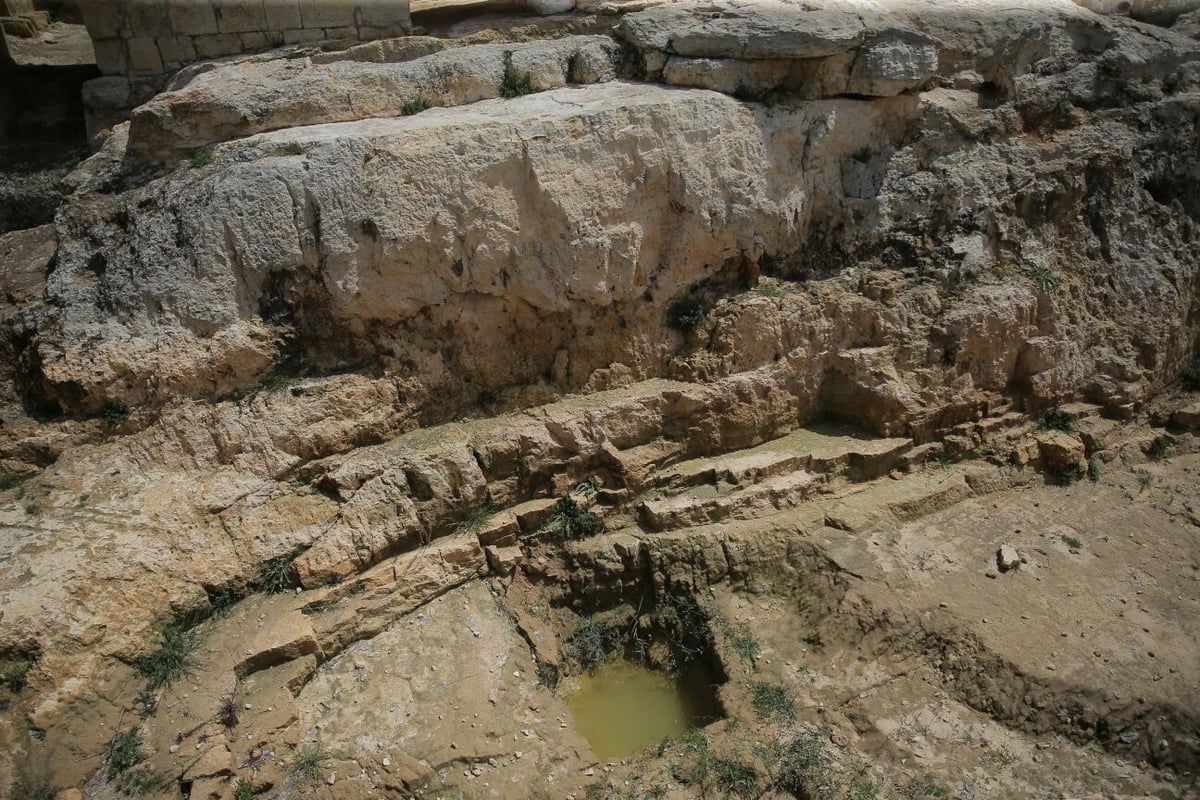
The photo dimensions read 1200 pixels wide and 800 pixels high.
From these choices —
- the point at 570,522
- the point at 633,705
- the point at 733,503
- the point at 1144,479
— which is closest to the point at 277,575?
the point at 570,522

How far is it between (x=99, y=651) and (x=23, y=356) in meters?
2.81

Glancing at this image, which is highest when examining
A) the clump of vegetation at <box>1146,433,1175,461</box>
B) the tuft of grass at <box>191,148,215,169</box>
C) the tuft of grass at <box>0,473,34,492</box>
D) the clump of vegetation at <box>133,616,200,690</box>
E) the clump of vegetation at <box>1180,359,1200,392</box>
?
A: the tuft of grass at <box>191,148,215,169</box>

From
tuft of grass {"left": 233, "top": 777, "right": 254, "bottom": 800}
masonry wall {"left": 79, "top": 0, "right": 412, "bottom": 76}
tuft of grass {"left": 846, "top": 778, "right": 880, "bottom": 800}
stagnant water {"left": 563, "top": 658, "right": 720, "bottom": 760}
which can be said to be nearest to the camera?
tuft of grass {"left": 233, "top": 777, "right": 254, "bottom": 800}

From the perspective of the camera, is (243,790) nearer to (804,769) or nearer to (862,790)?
(804,769)

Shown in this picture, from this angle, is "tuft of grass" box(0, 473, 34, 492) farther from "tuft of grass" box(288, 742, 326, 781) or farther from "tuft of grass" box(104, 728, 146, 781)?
"tuft of grass" box(288, 742, 326, 781)

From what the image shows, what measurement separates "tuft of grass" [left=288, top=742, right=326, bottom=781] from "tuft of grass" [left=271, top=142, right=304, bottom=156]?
5.13m

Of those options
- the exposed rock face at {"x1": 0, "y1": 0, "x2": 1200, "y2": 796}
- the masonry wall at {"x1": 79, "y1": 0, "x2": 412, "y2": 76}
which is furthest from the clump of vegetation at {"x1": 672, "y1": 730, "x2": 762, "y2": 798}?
the masonry wall at {"x1": 79, "y1": 0, "x2": 412, "y2": 76}

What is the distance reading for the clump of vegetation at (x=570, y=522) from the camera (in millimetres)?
7945

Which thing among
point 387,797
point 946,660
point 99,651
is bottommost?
point 387,797

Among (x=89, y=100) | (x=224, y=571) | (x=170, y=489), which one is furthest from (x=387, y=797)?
(x=89, y=100)

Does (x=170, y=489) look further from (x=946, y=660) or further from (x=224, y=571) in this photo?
(x=946, y=660)

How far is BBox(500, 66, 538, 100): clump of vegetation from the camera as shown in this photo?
837 centimetres

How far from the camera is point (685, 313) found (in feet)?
27.8

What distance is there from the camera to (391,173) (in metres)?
7.28
